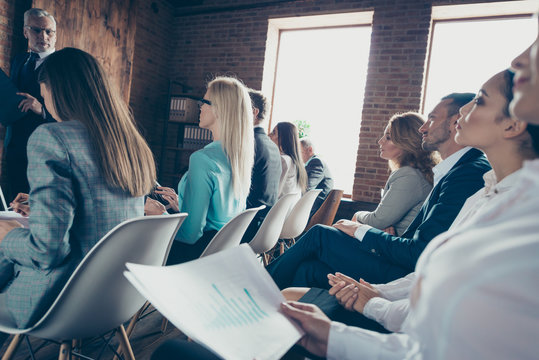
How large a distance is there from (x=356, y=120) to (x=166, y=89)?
3.29 metres

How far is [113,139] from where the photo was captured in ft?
3.81

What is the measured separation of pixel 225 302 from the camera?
665mm

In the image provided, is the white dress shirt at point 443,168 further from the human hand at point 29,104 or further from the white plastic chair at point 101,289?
the human hand at point 29,104

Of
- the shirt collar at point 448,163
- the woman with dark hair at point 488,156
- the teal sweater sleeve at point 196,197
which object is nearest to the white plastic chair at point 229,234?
the teal sweater sleeve at point 196,197

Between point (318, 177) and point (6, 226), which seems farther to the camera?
point (318, 177)

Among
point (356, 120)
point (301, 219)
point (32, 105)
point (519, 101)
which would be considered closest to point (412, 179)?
point (301, 219)

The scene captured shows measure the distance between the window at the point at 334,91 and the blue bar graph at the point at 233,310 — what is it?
4.73 metres

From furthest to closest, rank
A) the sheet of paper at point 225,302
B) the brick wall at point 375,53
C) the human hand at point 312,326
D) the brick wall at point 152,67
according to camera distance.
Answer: the brick wall at point 152,67 → the brick wall at point 375,53 → the human hand at point 312,326 → the sheet of paper at point 225,302

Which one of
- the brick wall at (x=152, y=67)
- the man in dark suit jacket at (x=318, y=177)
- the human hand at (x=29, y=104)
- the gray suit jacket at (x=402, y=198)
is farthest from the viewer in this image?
the brick wall at (x=152, y=67)

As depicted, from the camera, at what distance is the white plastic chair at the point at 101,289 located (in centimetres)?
90

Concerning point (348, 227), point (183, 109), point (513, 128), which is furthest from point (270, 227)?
point (183, 109)

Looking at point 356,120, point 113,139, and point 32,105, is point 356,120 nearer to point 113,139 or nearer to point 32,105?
point 32,105

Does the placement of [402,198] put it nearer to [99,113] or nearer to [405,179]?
[405,179]

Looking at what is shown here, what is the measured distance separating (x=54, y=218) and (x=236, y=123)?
1086 millimetres
